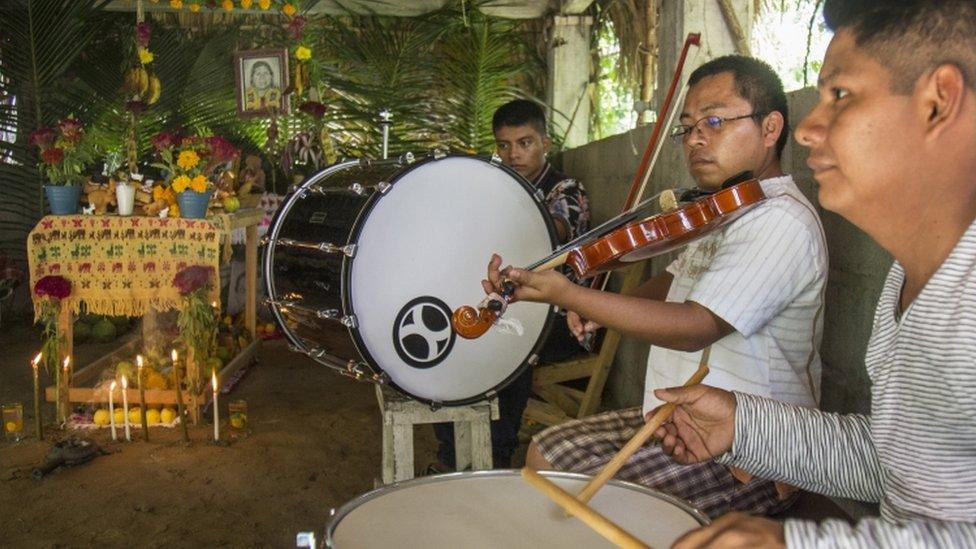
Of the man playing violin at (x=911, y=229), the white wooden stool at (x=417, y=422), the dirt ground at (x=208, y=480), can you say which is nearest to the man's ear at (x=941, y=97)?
the man playing violin at (x=911, y=229)

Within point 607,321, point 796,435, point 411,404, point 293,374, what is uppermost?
point 607,321

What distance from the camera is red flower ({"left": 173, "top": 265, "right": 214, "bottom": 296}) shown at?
13.8 feet

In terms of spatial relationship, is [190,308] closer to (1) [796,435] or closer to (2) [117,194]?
(2) [117,194]

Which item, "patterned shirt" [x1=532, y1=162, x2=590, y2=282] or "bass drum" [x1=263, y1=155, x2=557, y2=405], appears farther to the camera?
"patterned shirt" [x1=532, y1=162, x2=590, y2=282]

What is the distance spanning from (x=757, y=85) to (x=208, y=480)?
2.87 m

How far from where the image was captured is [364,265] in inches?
101

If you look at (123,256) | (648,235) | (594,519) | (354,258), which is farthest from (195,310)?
(594,519)

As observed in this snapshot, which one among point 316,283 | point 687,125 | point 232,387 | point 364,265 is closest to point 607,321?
point 687,125

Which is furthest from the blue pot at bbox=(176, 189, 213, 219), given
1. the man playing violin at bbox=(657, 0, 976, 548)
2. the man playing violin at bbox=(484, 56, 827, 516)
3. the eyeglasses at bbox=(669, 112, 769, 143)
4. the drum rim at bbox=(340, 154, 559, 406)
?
the man playing violin at bbox=(657, 0, 976, 548)

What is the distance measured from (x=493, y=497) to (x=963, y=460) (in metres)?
0.71

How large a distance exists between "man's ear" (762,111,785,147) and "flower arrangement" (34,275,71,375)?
352cm

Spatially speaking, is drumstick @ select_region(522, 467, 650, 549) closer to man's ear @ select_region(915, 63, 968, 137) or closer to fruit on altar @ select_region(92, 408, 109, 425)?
man's ear @ select_region(915, 63, 968, 137)

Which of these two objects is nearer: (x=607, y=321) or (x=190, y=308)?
(x=607, y=321)

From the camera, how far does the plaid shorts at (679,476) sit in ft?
6.16
